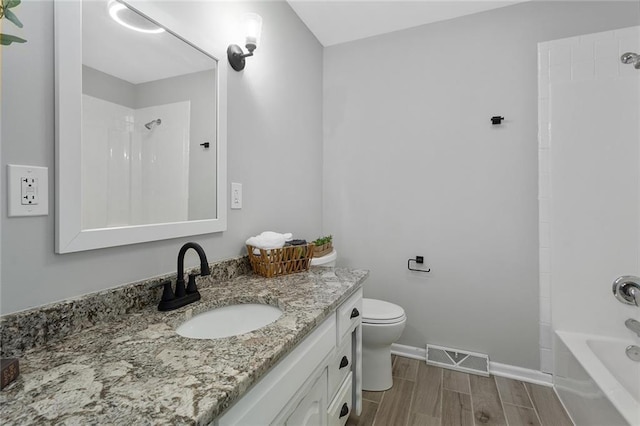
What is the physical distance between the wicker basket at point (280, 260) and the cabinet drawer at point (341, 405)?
0.57 meters

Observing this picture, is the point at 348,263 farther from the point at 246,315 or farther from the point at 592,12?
the point at 592,12

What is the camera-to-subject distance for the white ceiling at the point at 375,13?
196cm

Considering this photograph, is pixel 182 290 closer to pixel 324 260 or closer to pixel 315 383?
pixel 315 383

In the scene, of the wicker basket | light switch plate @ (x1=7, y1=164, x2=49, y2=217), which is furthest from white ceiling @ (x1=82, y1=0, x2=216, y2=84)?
the wicker basket

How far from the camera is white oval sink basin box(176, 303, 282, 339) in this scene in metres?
1.00

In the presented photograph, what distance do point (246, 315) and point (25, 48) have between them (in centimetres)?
101

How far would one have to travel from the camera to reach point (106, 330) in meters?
0.82

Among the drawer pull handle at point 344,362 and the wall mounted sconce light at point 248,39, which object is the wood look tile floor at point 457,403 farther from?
the wall mounted sconce light at point 248,39

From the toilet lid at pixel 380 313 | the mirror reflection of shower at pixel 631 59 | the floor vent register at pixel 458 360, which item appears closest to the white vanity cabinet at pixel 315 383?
the toilet lid at pixel 380 313

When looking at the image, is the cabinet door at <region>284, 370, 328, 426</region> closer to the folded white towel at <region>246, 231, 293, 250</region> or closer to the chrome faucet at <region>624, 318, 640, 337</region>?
the folded white towel at <region>246, 231, 293, 250</region>

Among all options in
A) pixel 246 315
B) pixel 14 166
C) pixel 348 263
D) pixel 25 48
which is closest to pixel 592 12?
pixel 348 263

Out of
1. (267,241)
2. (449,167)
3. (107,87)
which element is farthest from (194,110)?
(449,167)

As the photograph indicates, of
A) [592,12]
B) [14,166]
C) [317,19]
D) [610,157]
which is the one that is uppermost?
[317,19]

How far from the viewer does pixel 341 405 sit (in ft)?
4.19
